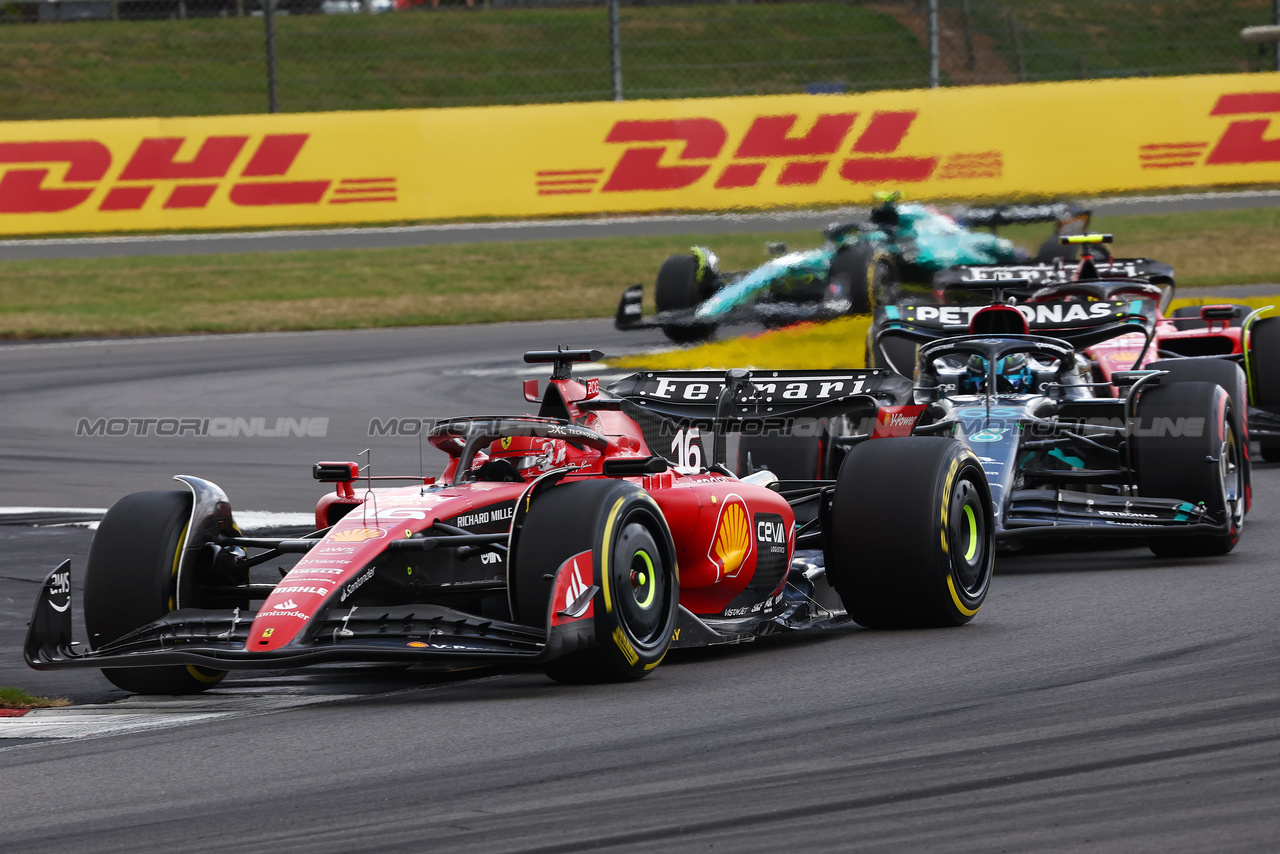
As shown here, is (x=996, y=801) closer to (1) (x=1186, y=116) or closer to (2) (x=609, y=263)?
(2) (x=609, y=263)

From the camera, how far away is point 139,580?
21.7 feet

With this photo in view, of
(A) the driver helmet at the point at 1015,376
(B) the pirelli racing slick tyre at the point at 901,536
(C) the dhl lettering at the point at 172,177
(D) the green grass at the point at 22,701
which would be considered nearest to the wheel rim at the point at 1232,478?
(A) the driver helmet at the point at 1015,376

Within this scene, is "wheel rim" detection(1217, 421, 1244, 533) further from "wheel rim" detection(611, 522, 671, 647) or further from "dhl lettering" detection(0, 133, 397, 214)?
"dhl lettering" detection(0, 133, 397, 214)

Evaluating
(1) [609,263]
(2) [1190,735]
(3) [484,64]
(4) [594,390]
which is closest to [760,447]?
(4) [594,390]

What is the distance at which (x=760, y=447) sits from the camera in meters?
10.0

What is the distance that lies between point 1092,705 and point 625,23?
23299 millimetres

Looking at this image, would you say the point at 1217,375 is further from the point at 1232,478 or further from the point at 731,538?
the point at 731,538

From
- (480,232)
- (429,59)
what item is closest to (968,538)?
(480,232)

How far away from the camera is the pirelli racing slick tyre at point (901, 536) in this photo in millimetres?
7441

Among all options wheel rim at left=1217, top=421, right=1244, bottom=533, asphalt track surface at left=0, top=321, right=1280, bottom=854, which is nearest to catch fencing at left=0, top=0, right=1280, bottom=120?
wheel rim at left=1217, top=421, right=1244, bottom=533

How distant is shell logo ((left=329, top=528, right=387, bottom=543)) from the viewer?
641 centimetres

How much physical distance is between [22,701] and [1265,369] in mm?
9035
